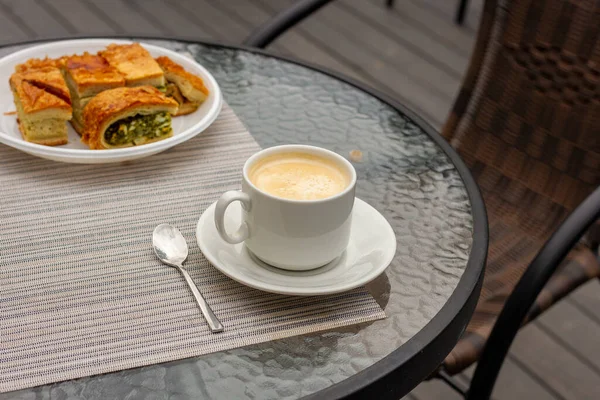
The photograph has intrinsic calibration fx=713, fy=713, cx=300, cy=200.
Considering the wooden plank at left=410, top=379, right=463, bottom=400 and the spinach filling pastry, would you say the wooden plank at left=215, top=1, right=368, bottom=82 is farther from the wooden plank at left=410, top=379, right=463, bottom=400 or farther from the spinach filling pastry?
the spinach filling pastry

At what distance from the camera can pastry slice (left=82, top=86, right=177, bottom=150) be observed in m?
0.94

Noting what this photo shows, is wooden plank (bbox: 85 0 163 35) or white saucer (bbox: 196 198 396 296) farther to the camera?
wooden plank (bbox: 85 0 163 35)

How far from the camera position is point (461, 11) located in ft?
10.3

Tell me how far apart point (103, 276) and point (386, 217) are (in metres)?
0.35

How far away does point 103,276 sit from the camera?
2.51 feet

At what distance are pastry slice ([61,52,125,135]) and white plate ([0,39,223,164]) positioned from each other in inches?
1.3

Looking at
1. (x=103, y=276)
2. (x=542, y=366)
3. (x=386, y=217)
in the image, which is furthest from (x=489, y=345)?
(x=542, y=366)

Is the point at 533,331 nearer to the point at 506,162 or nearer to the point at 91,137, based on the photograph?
the point at 506,162

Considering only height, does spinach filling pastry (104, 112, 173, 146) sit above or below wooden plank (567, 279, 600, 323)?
above

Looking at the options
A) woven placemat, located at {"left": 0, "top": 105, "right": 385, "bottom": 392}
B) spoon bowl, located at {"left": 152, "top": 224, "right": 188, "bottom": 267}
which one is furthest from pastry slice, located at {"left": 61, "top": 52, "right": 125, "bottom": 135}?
spoon bowl, located at {"left": 152, "top": 224, "right": 188, "bottom": 267}

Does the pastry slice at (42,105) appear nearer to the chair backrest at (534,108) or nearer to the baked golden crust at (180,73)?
the baked golden crust at (180,73)

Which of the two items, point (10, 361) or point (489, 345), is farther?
point (489, 345)

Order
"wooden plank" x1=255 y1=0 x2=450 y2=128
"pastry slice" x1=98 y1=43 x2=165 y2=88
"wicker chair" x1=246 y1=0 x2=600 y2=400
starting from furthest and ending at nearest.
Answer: "wooden plank" x1=255 y1=0 x2=450 y2=128 → "wicker chair" x1=246 y1=0 x2=600 y2=400 → "pastry slice" x1=98 y1=43 x2=165 y2=88

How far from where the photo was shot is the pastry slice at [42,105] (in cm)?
94
